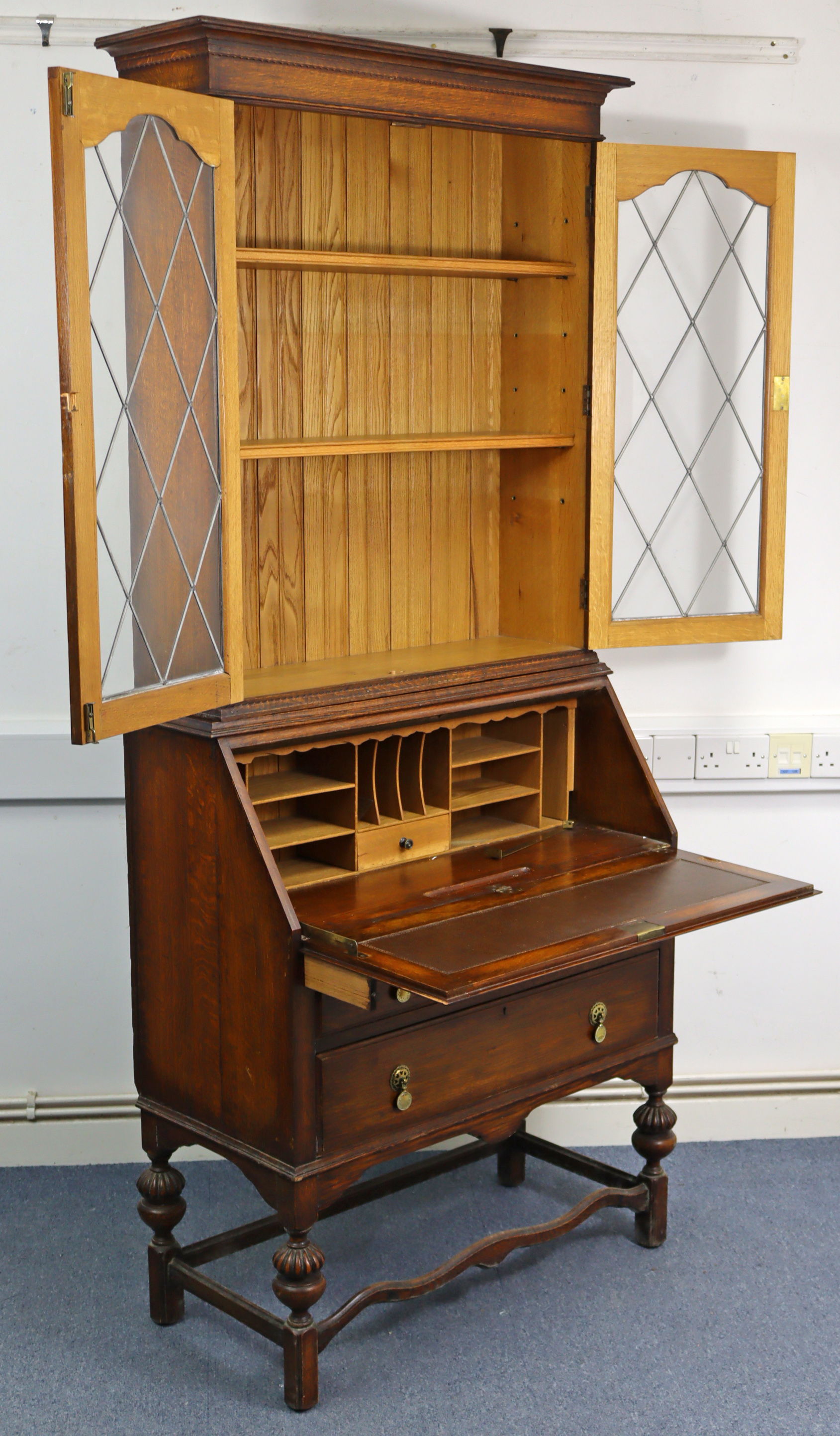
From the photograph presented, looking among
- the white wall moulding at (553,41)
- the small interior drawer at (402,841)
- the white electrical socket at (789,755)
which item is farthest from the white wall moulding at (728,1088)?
the white wall moulding at (553,41)

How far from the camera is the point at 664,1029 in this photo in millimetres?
2727

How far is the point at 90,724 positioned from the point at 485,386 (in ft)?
4.03

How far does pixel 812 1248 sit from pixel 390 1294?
91cm

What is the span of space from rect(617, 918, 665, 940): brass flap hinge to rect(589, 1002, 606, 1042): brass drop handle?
42cm

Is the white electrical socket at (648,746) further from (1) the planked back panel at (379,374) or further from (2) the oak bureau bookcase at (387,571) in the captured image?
(1) the planked back panel at (379,374)

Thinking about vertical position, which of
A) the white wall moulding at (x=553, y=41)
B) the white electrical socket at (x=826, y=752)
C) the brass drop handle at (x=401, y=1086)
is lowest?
the brass drop handle at (x=401, y=1086)

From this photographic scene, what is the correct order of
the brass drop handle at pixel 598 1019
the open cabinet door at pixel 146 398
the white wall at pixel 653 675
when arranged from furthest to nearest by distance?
the white wall at pixel 653 675 → the brass drop handle at pixel 598 1019 → the open cabinet door at pixel 146 398

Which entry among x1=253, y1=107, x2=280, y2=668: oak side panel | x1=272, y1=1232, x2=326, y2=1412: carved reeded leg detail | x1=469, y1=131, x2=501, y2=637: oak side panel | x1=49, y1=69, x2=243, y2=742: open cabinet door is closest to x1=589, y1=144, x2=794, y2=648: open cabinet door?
x1=469, y1=131, x2=501, y2=637: oak side panel

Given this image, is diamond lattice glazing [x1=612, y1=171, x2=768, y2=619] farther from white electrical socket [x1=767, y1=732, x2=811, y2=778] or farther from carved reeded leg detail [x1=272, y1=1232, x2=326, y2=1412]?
carved reeded leg detail [x1=272, y1=1232, x2=326, y2=1412]

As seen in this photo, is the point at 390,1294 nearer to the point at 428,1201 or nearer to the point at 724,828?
the point at 428,1201

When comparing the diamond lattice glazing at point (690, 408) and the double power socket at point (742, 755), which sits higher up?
the diamond lattice glazing at point (690, 408)

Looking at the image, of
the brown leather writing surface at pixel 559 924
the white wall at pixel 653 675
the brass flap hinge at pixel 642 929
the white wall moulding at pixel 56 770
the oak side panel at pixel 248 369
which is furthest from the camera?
the white wall moulding at pixel 56 770

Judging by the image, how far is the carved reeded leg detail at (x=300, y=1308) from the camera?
2250 millimetres

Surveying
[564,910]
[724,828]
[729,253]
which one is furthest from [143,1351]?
[729,253]
